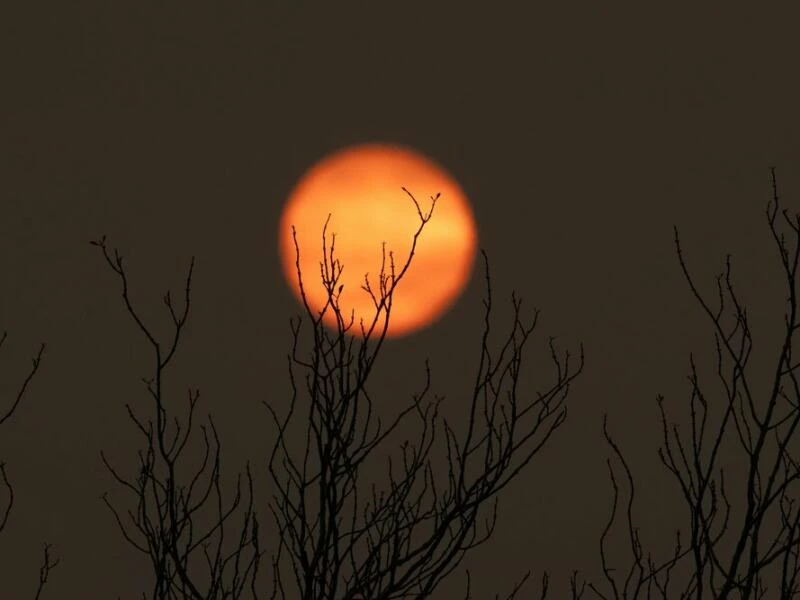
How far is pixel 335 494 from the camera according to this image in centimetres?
455

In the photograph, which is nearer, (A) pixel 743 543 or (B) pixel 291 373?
(A) pixel 743 543

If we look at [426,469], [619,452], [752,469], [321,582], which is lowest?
[321,582]

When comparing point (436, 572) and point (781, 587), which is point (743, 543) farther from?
point (436, 572)

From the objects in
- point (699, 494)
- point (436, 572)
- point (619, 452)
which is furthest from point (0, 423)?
point (699, 494)

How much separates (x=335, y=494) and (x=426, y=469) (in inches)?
39.8

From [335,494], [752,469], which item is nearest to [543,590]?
[335,494]

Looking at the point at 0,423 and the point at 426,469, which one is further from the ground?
the point at 426,469

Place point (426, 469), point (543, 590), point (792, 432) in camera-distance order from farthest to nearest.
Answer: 1. point (426, 469)
2. point (543, 590)
3. point (792, 432)

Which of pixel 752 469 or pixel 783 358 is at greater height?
pixel 783 358

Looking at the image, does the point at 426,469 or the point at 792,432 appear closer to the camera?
the point at 792,432

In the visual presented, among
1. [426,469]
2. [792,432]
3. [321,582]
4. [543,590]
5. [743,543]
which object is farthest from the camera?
[426,469]

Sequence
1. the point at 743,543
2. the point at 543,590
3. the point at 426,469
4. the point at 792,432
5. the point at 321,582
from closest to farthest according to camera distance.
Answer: the point at 743,543
the point at 792,432
the point at 321,582
the point at 543,590
the point at 426,469

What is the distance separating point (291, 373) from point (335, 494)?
2.68 feet

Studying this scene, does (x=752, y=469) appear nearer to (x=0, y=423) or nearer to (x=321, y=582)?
(x=321, y=582)
